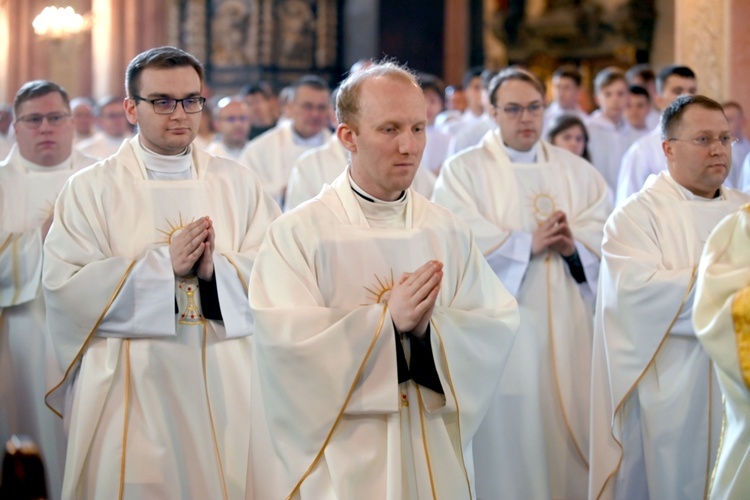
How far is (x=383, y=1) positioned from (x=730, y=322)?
15.7m

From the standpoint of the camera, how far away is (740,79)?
10281 mm

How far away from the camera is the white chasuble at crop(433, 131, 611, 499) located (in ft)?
20.7

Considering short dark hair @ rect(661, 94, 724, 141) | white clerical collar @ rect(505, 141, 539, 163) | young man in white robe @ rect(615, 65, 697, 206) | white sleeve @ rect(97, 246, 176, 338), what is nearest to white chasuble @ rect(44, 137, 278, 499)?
white sleeve @ rect(97, 246, 176, 338)

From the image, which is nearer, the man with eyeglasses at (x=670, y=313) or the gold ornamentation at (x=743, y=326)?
the gold ornamentation at (x=743, y=326)

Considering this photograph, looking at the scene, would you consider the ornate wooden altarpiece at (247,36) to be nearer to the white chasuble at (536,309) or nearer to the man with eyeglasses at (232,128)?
the man with eyeglasses at (232,128)

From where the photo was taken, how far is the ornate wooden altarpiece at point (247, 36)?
64.0 feet

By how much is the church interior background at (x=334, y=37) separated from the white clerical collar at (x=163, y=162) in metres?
13.1

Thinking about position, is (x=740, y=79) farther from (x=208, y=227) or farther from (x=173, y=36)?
(x=173, y=36)

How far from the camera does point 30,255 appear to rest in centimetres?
601

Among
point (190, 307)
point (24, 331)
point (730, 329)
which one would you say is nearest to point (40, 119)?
point (24, 331)

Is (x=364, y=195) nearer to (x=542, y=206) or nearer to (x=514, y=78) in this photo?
(x=542, y=206)

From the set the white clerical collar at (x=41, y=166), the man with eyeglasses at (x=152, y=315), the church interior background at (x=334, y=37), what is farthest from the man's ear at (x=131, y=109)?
the church interior background at (x=334, y=37)

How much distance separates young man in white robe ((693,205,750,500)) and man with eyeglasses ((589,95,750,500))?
126cm

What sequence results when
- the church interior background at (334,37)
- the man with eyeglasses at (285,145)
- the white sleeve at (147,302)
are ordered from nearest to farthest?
the white sleeve at (147,302)
the man with eyeglasses at (285,145)
the church interior background at (334,37)
